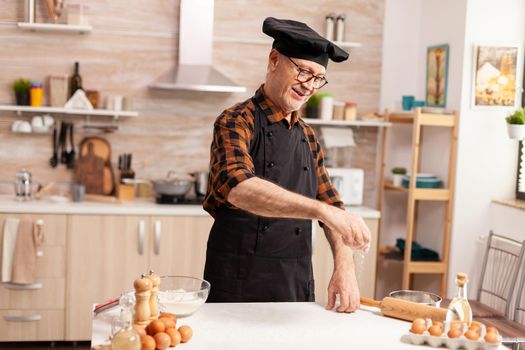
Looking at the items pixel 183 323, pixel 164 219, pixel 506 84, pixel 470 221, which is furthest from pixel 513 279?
pixel 183 323

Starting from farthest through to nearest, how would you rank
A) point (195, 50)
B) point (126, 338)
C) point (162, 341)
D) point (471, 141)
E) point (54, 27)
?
1. point (195, 50)
2. point (54, 27)
3. point (471, 141)
4. point (162, 341)
5. point (126, 338)

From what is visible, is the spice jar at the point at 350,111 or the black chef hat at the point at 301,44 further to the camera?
the spice jar at the point at 350,111

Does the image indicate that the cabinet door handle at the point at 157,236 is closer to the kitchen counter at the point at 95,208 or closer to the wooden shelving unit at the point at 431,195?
the kitchen counter at the point at 95,208

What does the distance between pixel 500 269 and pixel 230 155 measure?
2.60 m

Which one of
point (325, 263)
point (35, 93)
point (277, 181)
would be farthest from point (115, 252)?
point (277, 181)

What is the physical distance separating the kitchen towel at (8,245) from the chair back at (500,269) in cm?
274

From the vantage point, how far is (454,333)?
1.96 metres

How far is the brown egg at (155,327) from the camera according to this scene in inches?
73.4

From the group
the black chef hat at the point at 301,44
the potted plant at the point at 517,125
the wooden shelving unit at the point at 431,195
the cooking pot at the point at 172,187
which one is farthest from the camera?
the cooking pot at the point at 172,187

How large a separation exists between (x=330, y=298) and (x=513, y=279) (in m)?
1.88

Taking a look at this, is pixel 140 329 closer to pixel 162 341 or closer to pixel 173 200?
pixel 162 341

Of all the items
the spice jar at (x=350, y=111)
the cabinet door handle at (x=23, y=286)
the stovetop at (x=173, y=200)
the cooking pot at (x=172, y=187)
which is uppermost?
the spice jar at (x=350, y=111)

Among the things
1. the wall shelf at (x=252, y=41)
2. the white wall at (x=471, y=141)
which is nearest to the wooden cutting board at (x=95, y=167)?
the wall shelf at (x=252, y=41)

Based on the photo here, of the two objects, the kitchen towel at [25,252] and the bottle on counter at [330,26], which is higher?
the bottle on counter at [330,26]
